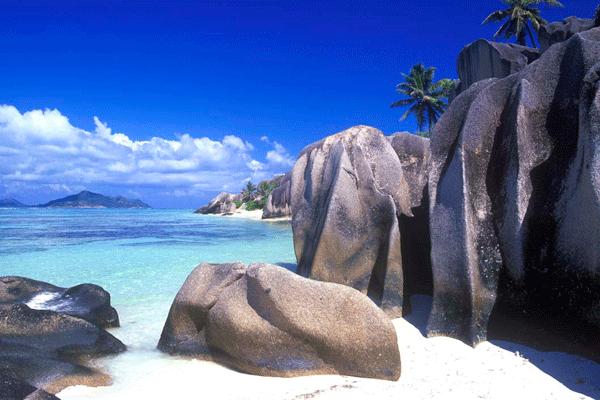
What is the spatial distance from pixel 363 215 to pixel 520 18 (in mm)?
35797

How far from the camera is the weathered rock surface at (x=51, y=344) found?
383 cm

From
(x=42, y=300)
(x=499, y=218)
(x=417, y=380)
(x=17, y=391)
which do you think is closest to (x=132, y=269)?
(x=42, y=300)

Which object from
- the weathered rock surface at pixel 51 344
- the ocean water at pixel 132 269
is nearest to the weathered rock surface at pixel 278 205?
the ocean water at pixel 132 269

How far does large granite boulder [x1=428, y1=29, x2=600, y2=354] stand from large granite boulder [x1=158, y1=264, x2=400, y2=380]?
4.03 ft

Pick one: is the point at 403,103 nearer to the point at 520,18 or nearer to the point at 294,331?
the point at 520,18

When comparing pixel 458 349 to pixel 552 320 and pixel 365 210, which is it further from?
pixel 365 210

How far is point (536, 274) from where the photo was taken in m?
4.71

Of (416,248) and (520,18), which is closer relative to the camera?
(416,248)

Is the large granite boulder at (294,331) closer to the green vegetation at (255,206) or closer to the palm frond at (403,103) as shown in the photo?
the palm frond at (403,103)

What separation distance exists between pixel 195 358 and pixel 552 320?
Result: 376 cm

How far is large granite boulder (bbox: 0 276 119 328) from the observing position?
6.25 metres

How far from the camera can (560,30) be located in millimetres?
23875

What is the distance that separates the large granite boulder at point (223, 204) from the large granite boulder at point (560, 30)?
40354mm

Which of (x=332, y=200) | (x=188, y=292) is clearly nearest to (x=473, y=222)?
(x=332, y=200)
